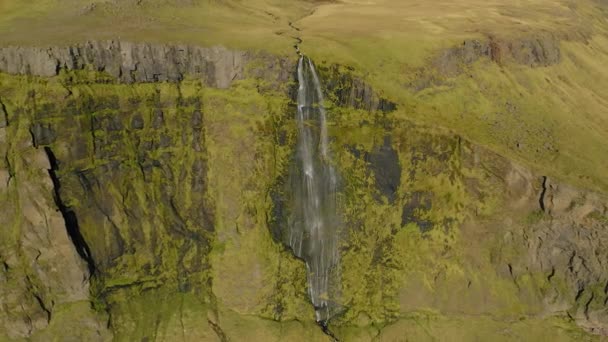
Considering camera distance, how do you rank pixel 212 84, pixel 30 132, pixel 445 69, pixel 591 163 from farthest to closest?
pixel 445 69
pixel 591 163
pixel 212 84
pixel 30 132

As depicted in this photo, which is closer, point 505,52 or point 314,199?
point 314,199

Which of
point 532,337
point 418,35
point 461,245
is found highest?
point 418,35

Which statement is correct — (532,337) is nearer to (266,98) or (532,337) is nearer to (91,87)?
(266,98)

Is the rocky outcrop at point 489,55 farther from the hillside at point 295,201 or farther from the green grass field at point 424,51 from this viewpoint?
the hillside at point 295,201

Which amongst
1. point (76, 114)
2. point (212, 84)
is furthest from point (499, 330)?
point (76, 114)

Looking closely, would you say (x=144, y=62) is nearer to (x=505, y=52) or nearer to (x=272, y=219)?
(x=272, y=219)

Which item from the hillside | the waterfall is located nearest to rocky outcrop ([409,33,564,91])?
the hillside

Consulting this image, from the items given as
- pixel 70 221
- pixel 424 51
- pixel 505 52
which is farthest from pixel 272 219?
pixel 505 52
